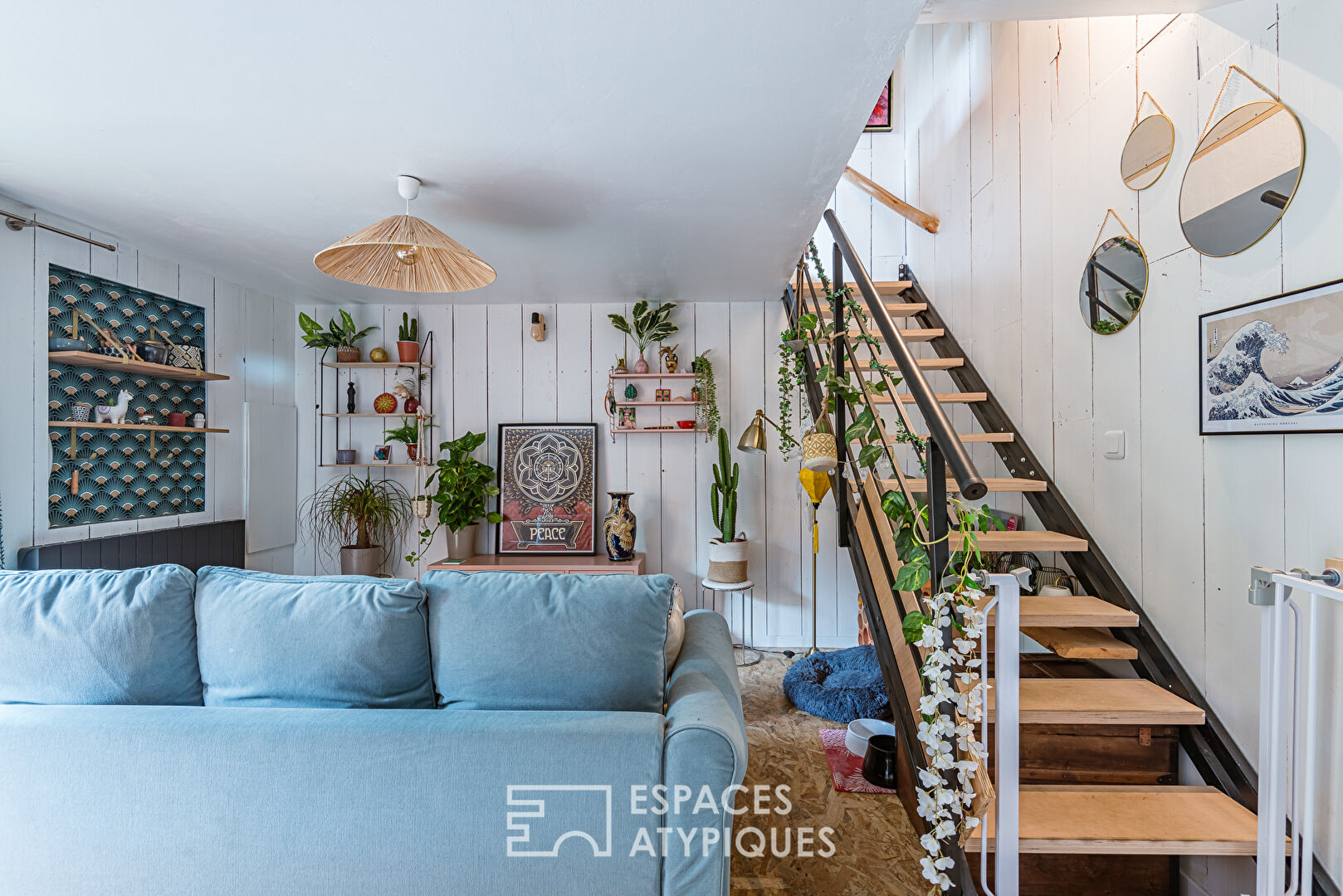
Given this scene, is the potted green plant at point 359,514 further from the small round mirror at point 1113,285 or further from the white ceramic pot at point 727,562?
the small round mirror at point 1113,285

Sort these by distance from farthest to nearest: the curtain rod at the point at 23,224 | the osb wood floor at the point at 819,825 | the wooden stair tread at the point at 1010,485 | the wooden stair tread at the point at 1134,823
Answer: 1. the curtain rod at the point at 23,224
2. the wooden stair tread at the point at 1010,485
3. the osb wood floor at the point at 819,825
4. the wooden stair tread at the point at 1134,823

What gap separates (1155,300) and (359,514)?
4129 mm

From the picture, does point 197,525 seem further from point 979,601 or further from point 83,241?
point 979,601

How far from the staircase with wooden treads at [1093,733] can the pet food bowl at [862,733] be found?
15.5 inches

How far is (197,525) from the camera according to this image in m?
3.38

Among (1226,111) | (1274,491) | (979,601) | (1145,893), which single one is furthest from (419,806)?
(1226,111)

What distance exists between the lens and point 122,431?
3025 mm

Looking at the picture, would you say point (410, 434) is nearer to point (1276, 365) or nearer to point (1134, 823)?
point (1134, 823)

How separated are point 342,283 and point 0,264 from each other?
54.8 inches

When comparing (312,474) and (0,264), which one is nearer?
(0,264)

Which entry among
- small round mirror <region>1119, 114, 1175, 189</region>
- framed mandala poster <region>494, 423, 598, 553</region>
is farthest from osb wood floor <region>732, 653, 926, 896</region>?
small round mirror <region>1119, 114, 1175, 189</region>

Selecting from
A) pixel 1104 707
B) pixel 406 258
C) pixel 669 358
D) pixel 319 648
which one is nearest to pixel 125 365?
pixel 406 258

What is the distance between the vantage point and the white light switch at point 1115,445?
2189 millimetres

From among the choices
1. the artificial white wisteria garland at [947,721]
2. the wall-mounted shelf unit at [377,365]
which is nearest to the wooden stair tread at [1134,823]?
the artificial white wisteria garland at [947,721]
